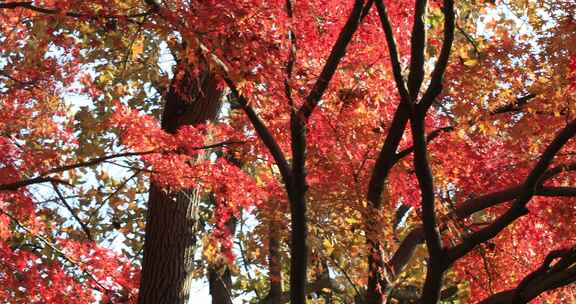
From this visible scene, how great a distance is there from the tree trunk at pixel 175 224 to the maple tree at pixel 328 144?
2 cm

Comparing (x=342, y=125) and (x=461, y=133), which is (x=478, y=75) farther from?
(x=342, y=125)

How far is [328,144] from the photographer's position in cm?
881

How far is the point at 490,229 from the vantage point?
646cm

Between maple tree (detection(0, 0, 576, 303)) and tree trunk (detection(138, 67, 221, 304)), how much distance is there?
0.07 ft

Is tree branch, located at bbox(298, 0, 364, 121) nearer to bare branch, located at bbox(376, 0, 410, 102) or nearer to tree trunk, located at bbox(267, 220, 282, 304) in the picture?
bare branch, located at bbox(376, 0, 410, 102)

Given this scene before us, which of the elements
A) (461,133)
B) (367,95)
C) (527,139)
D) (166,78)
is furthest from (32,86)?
(527,139)

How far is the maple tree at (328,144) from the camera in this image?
6750mm

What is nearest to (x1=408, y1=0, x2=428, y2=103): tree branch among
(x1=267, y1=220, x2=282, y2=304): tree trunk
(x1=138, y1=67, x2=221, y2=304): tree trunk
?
(x1=138, y1=67, x2=221, y2=304): tree trunk

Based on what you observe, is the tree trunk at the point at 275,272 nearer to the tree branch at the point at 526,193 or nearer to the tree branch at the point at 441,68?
the tree branch at the point at 526,193

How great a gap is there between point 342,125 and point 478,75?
204 cm

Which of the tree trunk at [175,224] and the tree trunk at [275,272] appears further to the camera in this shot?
the tree trunk at [275,272]

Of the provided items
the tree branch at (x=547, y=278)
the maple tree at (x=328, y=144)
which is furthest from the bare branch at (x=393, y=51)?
the tree branch at (x=547, y=278)

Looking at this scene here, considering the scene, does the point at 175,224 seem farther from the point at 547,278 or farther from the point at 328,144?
the point at 547,278

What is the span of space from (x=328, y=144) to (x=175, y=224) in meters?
2.00
